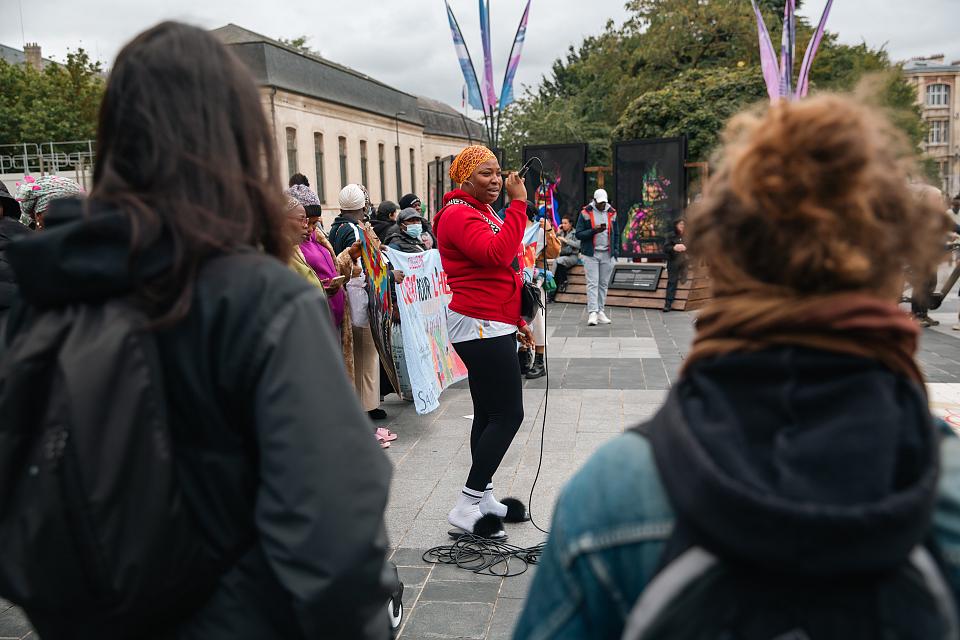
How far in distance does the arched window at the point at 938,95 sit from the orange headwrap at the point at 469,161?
349ft

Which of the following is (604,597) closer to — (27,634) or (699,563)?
(699,563)

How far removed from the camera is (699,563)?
1004 millimetres

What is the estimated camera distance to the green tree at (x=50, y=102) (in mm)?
33906

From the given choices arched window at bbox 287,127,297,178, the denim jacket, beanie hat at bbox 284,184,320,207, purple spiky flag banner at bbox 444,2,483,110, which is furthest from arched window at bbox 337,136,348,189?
the denim jacket

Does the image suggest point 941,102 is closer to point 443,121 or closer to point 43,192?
point 443,121

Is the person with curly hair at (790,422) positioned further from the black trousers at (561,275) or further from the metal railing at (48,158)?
the metal railing at (48,158)

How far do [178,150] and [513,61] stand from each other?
51.0 ft

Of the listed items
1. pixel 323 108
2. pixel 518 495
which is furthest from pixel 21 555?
pixel 323 108

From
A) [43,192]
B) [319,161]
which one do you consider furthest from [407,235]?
[319,161]

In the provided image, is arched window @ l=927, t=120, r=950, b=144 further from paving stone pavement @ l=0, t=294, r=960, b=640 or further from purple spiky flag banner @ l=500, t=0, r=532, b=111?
paving stone pavement @ l=0, t=294, r=960, b=640

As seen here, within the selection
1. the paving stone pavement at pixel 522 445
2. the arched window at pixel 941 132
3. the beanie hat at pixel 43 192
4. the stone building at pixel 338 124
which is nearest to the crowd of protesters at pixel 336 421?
the paving stone pavement at pixel 522 445

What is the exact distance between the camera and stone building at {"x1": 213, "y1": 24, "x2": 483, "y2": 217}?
38.7 metres

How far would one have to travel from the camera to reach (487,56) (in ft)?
52.8

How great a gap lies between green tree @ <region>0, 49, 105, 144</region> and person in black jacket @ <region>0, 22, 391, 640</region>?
36519 millimetres
